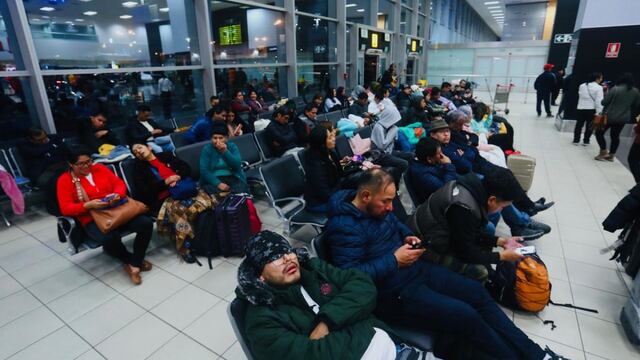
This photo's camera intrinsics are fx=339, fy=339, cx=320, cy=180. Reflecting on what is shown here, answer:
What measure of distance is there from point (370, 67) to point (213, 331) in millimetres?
11479

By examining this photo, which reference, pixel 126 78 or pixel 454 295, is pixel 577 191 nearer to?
pixel 454 295

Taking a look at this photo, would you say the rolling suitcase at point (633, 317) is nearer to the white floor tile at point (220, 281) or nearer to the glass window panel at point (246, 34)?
the white floor tile at point (220, 281)

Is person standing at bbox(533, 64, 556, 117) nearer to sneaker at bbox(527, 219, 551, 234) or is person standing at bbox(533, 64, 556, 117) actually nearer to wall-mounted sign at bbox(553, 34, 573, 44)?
wall-mounted sign at bbox(553, 34, 573, 44)

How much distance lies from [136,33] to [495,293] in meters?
6.34

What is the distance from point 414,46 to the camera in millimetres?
16078

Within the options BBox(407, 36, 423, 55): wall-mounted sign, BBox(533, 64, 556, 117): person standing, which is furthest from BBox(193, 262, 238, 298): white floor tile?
BBox(407, 36, 423, 55): wall-mounted sign

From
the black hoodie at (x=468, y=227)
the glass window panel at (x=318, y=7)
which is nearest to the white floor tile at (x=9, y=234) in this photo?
the black hoodie at (x=468, y=227)

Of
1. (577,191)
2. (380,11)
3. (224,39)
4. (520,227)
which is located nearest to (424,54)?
(380,11)

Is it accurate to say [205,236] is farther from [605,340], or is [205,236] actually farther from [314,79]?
[314,79]

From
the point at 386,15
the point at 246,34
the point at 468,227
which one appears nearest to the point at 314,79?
the point at 246,34

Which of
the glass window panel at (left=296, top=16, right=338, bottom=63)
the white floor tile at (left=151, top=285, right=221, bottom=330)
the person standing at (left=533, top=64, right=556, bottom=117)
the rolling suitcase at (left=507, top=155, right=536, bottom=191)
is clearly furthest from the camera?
the person standing at (left=533, top=64, right=556, bottom=117)

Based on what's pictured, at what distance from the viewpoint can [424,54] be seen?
18.5m

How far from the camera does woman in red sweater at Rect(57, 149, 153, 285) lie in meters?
2.73

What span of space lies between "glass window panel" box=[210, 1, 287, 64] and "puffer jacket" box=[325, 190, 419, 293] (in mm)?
6006
